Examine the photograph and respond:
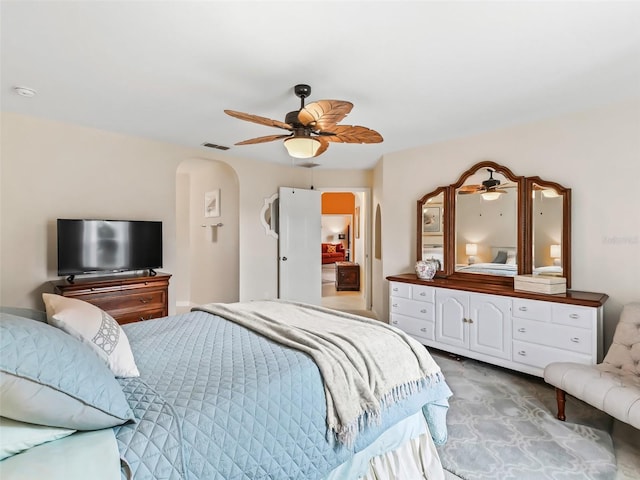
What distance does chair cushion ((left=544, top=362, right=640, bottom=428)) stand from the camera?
1879 millimetres

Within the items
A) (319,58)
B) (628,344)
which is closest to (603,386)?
(628,344)

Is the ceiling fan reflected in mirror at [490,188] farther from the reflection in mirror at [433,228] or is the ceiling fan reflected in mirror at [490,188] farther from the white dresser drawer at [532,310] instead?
the white dresser drawer at [532,310]

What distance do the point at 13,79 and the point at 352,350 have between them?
2.94 metres

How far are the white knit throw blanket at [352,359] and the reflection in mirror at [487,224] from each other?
6.72ft

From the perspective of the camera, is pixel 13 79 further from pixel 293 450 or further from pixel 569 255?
pixel 569 255

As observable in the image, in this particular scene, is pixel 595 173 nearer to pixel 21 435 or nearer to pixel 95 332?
pixel 95 332

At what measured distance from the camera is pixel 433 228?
4023 mm

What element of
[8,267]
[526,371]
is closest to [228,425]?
[526,371]

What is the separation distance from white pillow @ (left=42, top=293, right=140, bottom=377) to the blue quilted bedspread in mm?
75

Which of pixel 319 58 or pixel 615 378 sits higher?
pixel 319 58

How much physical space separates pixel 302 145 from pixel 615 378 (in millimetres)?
2526

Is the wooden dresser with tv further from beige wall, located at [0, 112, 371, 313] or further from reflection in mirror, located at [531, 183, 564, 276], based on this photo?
reflection in mirror, located at [531, 183, 564, 276]

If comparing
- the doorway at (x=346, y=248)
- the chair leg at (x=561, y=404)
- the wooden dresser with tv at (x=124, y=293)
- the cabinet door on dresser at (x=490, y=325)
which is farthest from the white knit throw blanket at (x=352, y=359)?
the doorway at (x=346, y=248)

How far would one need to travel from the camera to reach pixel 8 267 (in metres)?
3.04
